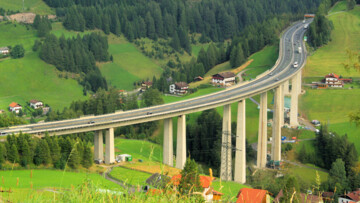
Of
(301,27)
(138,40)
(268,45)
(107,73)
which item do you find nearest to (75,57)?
(107,73)

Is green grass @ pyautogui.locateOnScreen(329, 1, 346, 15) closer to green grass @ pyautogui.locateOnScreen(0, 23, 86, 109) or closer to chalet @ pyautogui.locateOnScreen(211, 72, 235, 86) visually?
chalet @ pyautogui.locateOnScreen(211, 72, 235, 86)

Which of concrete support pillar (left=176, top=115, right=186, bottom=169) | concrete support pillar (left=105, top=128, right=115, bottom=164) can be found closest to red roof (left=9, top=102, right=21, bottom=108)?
concrete support pillar (left=105, top=128, right=115, bottom=164)

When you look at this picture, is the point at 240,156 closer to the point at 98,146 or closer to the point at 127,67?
the point at 98,146

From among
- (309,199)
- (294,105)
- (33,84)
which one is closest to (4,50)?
(33,84)

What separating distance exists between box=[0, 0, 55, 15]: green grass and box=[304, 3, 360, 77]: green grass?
333 ft

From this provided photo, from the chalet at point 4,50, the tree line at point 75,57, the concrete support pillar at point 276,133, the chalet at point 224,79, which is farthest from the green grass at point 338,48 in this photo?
the chalet at point 4,50

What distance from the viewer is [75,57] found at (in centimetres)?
14362

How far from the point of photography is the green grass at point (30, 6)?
17982cm

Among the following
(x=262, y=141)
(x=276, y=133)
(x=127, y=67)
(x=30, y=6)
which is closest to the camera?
(x=262, y=141)

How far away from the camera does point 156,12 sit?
194625 millimetres

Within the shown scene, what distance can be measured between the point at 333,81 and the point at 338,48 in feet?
84.6

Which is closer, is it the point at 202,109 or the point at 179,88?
the point at 202,109

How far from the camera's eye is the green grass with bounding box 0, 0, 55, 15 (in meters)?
180

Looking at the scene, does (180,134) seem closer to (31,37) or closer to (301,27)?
(301,27)
